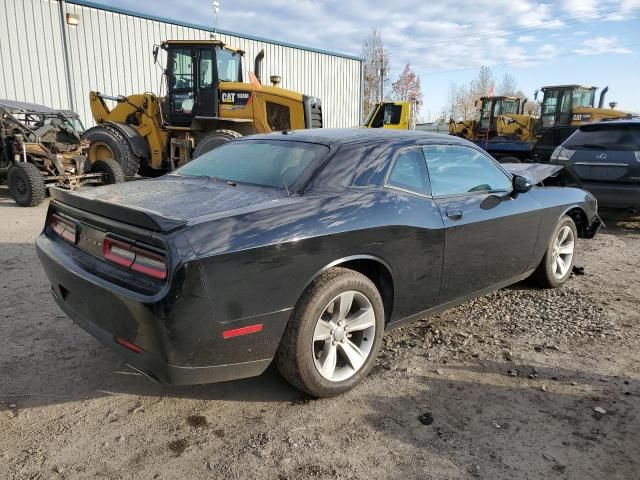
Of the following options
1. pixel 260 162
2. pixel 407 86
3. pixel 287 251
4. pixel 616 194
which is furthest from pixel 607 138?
pixel 407 86

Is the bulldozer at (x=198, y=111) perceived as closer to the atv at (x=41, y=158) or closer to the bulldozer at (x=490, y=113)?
the atv at (x=41, y=158)

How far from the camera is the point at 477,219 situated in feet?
11.6

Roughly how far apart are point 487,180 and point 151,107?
9.29m

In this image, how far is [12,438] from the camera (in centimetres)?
244

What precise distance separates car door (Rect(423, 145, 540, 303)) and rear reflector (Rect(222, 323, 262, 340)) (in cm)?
148

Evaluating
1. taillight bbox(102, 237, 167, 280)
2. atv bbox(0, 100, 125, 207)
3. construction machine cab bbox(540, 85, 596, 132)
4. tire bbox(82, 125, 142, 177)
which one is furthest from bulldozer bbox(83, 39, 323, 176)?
construction machine cab bbox(540, 85, 596, 132)

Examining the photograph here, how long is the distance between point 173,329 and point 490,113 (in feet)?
60.6

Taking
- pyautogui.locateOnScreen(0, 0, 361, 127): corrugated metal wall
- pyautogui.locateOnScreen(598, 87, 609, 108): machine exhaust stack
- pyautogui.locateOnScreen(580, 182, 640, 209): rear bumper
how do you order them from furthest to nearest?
pyautogui.locateOnScreen(598, 87, 609, 108): machine exhaust stack, pyautogui.locateOnScreen(0, 0, 361, 127): corrugated metal wall, pyautogui.locateOnScreen(580, 182, 640, 209): rear bumper

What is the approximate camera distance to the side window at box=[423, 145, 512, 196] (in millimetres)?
3473

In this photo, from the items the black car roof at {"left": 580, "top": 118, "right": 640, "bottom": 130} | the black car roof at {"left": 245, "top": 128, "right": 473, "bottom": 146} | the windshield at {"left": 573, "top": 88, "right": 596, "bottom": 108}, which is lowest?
the black car roof at {"left": 245, "top": 128, "right": 473, "bottom": 146}

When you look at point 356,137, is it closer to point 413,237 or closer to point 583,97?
point 413,237

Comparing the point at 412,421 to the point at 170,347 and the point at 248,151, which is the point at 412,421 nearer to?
the point at 170,347

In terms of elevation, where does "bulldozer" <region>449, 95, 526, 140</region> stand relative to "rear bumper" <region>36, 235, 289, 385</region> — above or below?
above

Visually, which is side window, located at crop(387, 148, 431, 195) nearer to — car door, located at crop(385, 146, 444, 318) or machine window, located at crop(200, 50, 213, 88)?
car door, located at crop(385, 146, 444, 318)
